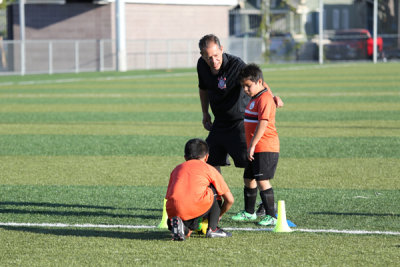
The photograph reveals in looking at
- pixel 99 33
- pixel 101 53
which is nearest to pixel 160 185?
pixel 101 53

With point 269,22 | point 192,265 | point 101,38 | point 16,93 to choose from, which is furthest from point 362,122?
point 269,22

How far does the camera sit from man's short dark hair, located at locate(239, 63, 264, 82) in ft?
23.5

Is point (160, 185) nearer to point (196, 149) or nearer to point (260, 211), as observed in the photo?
point (260, 211)

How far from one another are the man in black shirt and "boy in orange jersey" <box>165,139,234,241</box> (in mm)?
997

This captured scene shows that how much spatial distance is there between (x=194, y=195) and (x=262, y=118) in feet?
3.55

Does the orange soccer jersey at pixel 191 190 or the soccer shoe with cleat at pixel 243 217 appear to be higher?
the orange soccer jersey at pixel 191 190

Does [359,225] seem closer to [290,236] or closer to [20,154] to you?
[290,236]

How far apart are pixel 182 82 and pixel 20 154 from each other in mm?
20343

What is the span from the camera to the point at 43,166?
11.5 m

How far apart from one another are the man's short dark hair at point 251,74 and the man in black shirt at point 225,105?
0.37 meters

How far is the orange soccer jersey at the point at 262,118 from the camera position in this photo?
7207 millimetres

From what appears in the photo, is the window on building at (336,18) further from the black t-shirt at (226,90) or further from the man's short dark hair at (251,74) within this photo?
the man's short dark hair at (251,74)

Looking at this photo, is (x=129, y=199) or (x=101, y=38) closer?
(x=129, y=199)

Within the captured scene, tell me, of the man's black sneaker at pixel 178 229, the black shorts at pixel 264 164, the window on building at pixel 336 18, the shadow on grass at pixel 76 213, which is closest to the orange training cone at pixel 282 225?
the black shorts at pixel 264 164
